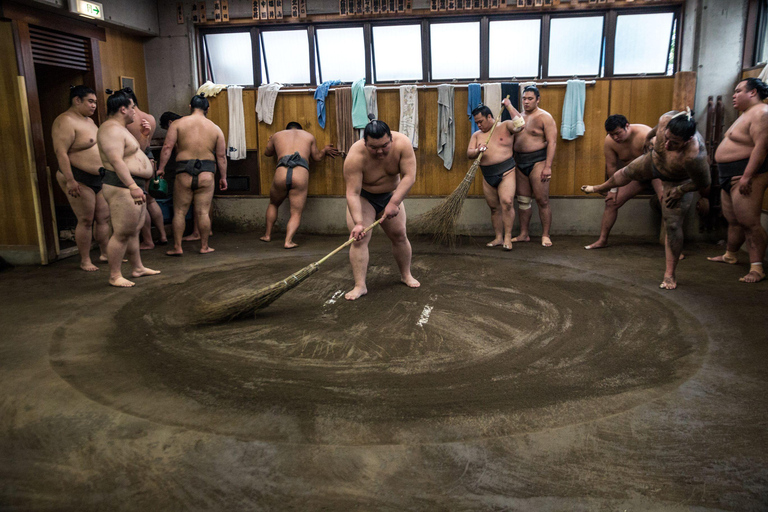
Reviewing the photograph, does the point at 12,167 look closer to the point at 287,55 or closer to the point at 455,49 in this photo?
the point at 287,55

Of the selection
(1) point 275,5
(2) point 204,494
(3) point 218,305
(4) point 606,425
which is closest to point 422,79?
(1) point 275,5

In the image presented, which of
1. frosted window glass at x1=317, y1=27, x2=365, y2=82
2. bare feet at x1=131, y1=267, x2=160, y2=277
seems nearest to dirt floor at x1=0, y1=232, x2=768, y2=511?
bare feet at x1=131, y1=267, x2=160, y2=277

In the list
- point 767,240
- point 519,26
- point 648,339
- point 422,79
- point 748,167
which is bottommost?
point 648,339

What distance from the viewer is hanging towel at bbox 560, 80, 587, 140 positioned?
18.9 ft

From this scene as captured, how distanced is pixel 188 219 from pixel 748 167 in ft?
17.6

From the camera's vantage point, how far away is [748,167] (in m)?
3.94

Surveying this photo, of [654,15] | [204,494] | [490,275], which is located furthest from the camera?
[654,15]

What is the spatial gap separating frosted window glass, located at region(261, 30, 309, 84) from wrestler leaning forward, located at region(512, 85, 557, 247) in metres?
2.63

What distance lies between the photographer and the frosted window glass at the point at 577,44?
6.10 m

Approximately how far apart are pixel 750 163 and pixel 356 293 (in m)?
2.81

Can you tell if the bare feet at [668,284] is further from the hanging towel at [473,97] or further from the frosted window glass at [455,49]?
the frosted window glass at [455,49]

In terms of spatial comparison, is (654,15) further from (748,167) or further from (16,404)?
(16,404)

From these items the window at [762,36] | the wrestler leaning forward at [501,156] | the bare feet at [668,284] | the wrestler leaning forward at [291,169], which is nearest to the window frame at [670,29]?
the window at [762,36]

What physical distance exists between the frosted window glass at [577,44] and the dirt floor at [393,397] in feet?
9.55
